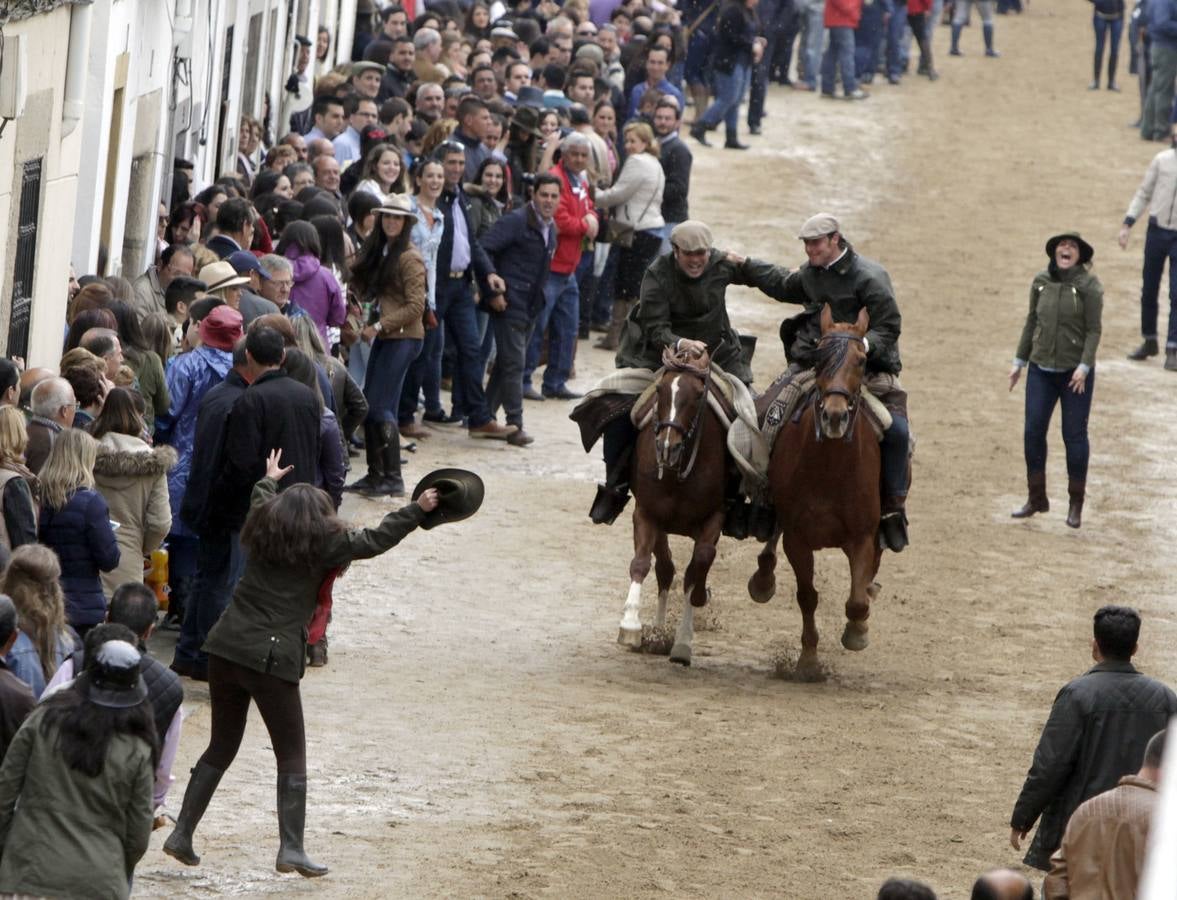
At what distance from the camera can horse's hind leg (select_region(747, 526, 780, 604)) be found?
14.1 meters

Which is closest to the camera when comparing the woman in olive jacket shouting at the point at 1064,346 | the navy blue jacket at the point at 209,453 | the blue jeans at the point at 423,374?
the navy blue jacket at the point at 209,453

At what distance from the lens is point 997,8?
45.6 metres

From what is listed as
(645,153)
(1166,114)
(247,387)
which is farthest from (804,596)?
(1166,114)

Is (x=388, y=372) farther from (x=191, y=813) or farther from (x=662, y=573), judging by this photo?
(x=191, y=813)

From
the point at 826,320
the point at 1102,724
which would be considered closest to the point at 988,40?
the point at 826,320

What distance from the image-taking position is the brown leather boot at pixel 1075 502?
18000mm

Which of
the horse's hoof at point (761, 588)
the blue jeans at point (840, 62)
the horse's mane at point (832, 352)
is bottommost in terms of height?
the horse's hoof at point (761, 588)

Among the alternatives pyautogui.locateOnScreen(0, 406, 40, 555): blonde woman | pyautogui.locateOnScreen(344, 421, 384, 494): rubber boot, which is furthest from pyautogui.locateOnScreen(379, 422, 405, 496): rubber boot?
pyautogui.locateOnScreen(0, 406, 40, 555): blonde woman

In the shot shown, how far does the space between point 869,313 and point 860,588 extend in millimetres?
1596

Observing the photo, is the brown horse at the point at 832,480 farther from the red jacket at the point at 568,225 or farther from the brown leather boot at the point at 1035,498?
the red jacket at the point at 568,225

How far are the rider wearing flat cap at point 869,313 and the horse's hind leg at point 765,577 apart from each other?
977mm

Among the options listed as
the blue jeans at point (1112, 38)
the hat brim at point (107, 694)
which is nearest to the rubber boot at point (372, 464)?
the hat brim at point (107, 694)

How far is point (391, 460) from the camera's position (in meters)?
16.2

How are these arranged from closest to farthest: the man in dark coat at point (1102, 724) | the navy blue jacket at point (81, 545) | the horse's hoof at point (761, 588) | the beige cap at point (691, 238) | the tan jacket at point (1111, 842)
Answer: the tan jacket at point (1111, 842)
the man in dark coat at point (1102, 724)
the navy blue jacket at point (81, 545)
the beige cap at point (691, 238)
the horse's hoof at point (761, 588)
